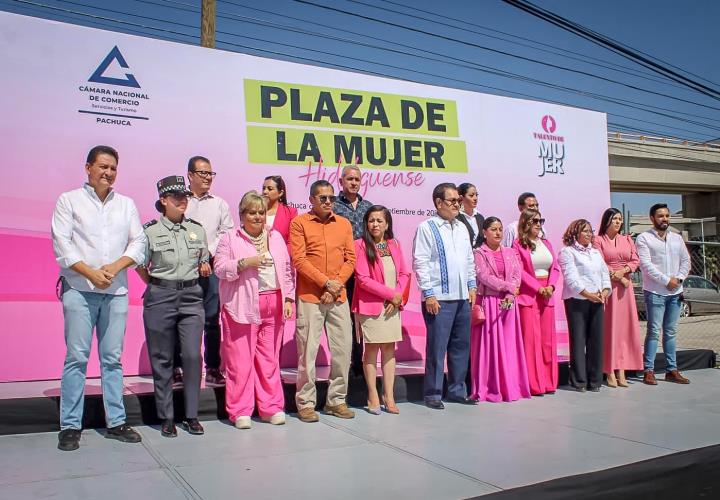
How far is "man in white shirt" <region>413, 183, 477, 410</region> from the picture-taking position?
5.30m

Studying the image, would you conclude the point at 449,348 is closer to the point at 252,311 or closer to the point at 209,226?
the point at 252,311

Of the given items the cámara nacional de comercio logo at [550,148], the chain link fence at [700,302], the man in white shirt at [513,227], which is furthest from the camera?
the chain link fence at [700,302]

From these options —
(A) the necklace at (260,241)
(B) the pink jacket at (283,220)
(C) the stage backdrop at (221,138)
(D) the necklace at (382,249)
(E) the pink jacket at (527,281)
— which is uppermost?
(C) the stage backdrop at (221,138)

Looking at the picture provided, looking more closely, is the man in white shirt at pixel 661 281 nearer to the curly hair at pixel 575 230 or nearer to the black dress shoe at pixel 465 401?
the curly hair at pixel 575 230

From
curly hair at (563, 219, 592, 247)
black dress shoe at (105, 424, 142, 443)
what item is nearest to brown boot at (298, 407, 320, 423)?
black dress shoe at (105, 424, 142, 443)

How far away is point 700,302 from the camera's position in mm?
14359

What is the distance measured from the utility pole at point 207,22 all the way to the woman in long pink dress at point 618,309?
642 cm

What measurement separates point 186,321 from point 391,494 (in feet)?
6.12

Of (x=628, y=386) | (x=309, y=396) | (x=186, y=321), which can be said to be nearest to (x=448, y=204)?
(x=309, y=396)

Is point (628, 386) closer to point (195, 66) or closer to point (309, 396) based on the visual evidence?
point (309, 396)

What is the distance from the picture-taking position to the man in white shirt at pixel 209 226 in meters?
5.17

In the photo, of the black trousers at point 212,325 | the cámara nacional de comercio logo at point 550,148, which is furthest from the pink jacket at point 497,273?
the cámara nacional de comercio logo at point 550,148

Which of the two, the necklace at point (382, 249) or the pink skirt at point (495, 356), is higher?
the necklace at point (382, 249)

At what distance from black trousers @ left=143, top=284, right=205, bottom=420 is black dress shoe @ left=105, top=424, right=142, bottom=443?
0.23 meters
